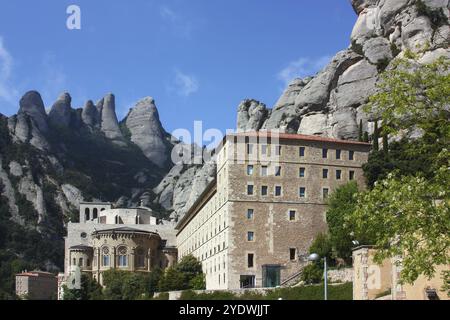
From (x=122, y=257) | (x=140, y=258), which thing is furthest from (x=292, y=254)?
(x=140, y=258)

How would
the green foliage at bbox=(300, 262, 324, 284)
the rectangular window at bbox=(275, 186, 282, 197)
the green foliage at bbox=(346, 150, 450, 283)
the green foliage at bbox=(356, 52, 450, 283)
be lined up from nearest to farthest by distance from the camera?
the green foliage at bbox=(346, 150, 450, 283), the green foliage at bbox=(356, 52, 450, 283), the green foliage at bbox=(300, 262, 324, 284), the rectangular window at bbox=(275, 186, 282, 197)

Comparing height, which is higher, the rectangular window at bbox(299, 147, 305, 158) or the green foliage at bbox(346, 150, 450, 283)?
the rectangular window at bbox(299, 147, 305, 158)

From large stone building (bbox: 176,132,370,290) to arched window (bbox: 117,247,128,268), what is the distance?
35.1 metres

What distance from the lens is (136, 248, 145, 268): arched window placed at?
10381 centimetres

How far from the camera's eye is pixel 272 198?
66312 millimetres

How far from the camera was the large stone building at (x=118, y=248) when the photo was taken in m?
103

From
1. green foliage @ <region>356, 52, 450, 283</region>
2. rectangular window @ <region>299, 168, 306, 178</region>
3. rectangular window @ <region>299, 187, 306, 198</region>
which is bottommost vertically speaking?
green foliage @ <region>356, 52, 450, 283</region>

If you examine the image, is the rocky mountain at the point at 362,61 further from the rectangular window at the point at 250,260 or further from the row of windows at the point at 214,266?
the rectangular window at the point at 250,260

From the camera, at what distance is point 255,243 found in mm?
65062

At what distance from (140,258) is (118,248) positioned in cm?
433

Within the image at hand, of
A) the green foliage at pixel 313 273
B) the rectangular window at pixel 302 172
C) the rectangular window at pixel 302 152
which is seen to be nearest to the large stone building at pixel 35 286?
the rectangular window at pixel 302 172

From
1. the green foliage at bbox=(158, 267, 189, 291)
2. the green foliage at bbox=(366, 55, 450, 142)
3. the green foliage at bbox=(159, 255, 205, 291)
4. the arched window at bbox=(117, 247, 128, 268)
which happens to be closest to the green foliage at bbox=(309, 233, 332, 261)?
the green foliage at bbox=(159, 255, 205, 291)

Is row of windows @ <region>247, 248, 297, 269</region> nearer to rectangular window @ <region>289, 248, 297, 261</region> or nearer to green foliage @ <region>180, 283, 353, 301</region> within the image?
rectangular window @ <region>289, 248, 297, 261</region>
